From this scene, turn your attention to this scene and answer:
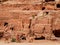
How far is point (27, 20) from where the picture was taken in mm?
14062

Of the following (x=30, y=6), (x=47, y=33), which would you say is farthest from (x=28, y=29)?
(x=30, y=6)

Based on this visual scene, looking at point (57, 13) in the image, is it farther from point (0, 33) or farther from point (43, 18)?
point (0, 33)

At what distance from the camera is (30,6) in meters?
16.3

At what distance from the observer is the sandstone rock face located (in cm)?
1210

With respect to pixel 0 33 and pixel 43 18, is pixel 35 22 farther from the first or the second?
pixel 0 33

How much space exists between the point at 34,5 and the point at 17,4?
1359 millimetres

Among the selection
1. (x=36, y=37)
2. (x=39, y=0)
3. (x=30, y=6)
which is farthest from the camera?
(x=39, y=0)

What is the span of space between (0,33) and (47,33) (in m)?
2.92

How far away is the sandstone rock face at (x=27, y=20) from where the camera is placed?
12097 mm

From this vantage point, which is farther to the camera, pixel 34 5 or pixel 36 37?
pixel 34 5

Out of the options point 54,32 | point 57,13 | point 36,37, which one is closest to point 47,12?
point 57,13

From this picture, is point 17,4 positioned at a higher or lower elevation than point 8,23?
higher

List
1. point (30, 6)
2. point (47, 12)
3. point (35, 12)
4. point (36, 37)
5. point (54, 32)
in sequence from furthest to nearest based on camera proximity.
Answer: point (30, 6) → point (35, 12) → point (47, 12) → point (54, 32) → point (36, 37)

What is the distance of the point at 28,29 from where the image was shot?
13.0 metres
